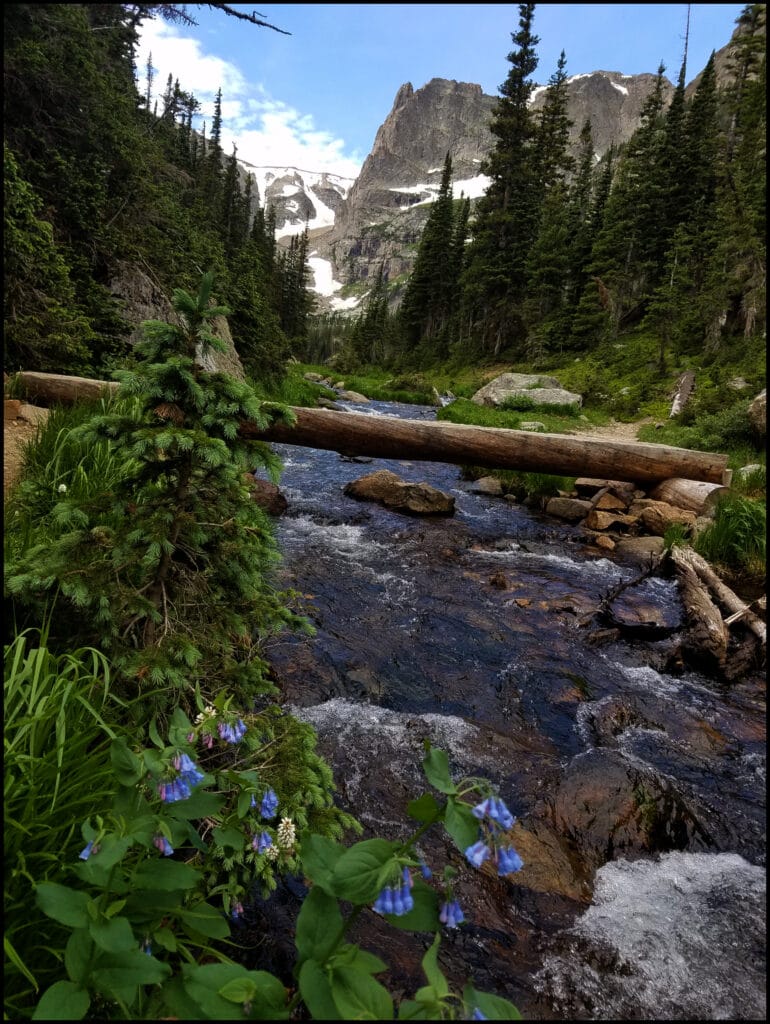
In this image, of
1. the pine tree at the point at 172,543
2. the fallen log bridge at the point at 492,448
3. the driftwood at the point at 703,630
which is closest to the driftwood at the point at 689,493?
the fallen log bridge at the point at 492,448

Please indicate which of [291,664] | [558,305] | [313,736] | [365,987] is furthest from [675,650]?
[558,305]

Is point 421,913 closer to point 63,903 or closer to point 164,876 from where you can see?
point 164,876

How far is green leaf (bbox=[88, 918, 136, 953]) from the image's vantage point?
1157 millimetres

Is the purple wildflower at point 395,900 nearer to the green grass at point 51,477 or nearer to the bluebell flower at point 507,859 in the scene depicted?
the bluebell flower at point 507,859

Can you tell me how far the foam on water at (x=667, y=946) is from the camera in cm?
223

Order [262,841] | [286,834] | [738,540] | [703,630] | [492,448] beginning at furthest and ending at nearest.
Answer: [492,448] < [738,540] < [703,630] < [286,834] < [262,841]

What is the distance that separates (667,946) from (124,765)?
2.78m

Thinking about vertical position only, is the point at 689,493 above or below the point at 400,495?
above

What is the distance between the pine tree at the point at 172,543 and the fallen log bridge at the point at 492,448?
5583 millimetres

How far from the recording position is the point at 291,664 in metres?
4.80

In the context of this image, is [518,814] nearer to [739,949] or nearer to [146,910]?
[739,949]

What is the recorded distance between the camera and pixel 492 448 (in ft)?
29.5

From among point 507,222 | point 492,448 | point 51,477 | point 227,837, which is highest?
point 507,222

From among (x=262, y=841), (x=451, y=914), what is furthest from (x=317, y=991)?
(x=262, y=841)
